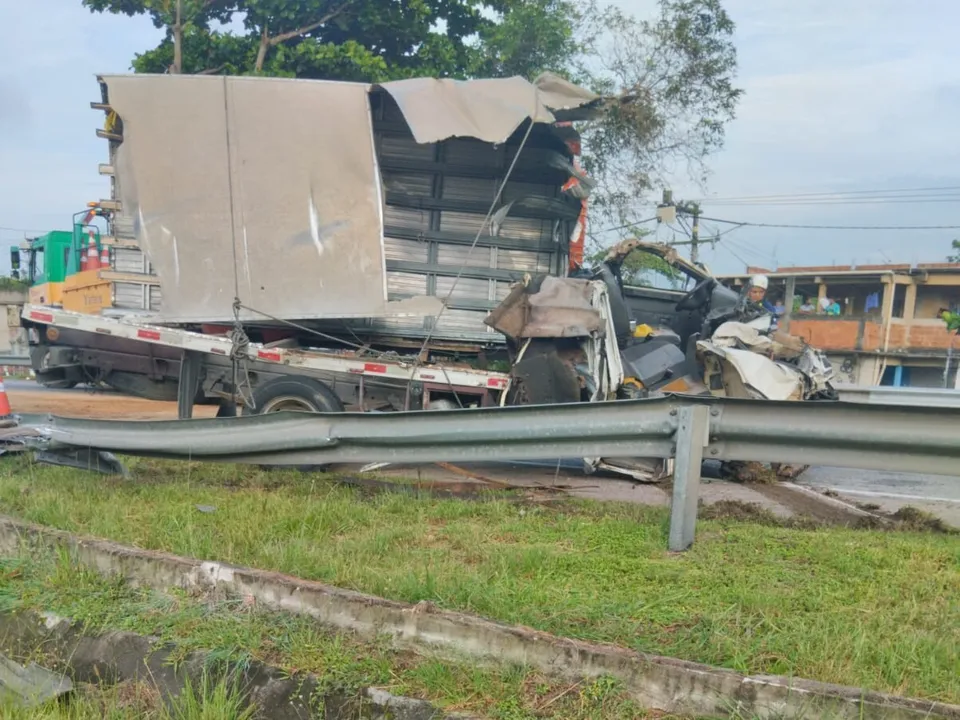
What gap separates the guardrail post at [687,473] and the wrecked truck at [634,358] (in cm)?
285

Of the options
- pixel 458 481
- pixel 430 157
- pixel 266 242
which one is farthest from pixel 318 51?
pixel 458 481

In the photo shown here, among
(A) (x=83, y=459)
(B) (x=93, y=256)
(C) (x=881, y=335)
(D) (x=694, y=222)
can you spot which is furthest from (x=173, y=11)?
(C) (x=881, y=335)

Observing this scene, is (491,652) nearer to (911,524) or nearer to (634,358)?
(911,524)

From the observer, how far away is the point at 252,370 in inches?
286

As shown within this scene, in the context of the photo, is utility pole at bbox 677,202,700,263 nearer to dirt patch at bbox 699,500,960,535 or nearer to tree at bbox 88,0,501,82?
tree at bbox 88,0,501,82

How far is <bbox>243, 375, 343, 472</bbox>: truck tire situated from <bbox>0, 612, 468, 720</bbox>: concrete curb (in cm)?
354

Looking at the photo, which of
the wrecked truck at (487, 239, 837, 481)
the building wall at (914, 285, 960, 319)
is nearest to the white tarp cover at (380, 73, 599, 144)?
the wrecked truck at (487, 239, 837, 481)

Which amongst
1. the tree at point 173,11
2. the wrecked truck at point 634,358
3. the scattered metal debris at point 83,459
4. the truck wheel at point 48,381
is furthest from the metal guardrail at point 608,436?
the tree at point 173,11

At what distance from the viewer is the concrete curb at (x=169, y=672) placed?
9.11 ft

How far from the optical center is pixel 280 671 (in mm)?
2979

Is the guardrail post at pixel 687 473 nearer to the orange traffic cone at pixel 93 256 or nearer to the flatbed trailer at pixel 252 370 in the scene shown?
the flatbed trailer at pixel 252 370

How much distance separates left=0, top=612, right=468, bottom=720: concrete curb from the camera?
2.78 metres

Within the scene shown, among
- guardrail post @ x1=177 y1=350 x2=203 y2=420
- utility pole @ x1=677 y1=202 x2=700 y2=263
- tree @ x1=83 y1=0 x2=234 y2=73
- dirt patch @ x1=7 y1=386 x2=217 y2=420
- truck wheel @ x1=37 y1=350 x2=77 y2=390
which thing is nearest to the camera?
guardrail post @ x1=177 y1=350 x2=203 y2=420

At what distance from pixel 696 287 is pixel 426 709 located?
24.7 feet
